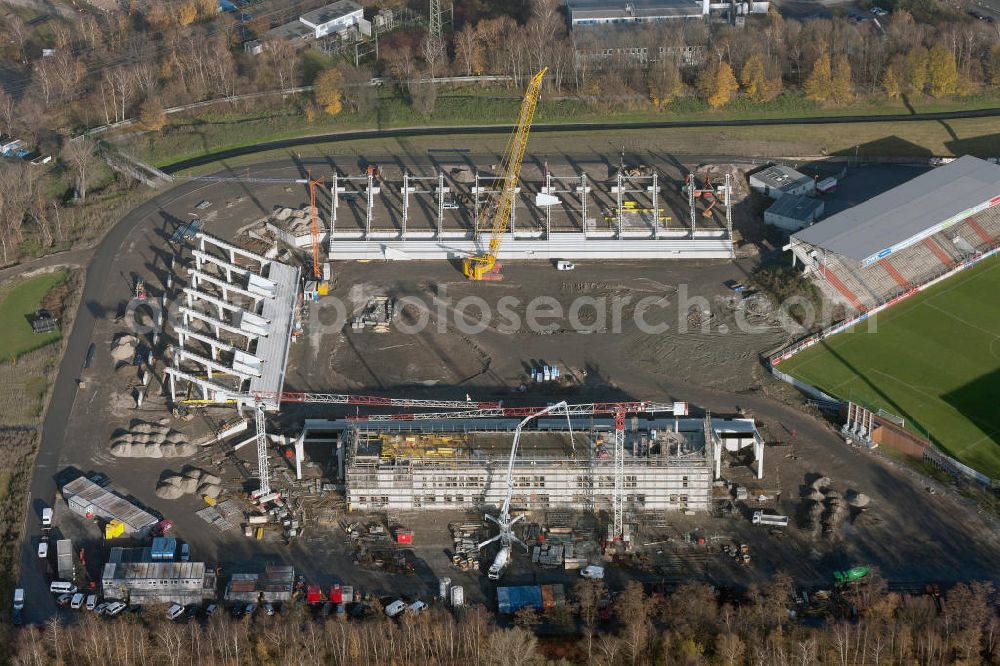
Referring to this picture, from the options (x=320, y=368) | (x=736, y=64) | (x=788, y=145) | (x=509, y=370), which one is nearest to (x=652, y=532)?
(x=509, y=370)

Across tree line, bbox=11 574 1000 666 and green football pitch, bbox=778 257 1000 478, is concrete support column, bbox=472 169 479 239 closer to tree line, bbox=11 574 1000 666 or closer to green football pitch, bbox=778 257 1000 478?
green football pitch, bbox=778 257 1000 478

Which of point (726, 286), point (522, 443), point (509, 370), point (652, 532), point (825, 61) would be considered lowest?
point (652, 532)

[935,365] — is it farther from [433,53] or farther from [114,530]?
[433,53]

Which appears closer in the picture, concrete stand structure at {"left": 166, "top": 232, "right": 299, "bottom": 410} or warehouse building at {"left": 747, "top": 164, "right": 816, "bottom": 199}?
concrete stand structure at {"left": 166, "top": 232, "right": 299, "bottom": 410}

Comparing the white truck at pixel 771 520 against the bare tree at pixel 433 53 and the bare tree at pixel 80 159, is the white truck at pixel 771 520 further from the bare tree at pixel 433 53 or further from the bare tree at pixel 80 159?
the bare tree at pixel 80 159

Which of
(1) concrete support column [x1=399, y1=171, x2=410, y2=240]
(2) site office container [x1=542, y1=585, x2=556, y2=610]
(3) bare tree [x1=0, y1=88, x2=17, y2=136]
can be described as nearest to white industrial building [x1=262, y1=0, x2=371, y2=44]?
(3) bare tree [x1=0, y1=88, x2=17, y2=136]

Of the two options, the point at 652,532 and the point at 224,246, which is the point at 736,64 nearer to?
the point at 224,246

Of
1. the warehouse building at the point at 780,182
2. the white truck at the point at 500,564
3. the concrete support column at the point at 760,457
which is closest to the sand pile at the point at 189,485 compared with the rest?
the white truck at the point at 500,564
